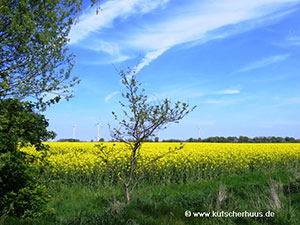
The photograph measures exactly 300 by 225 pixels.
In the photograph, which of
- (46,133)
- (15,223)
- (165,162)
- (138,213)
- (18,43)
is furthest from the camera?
(165,162)

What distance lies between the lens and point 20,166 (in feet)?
21.2

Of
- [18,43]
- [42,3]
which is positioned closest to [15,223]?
[18,43]

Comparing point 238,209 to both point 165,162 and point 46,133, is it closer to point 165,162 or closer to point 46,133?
point 46,133

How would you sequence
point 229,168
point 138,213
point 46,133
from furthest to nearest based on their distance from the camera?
point 229,168
point 46,133
point 138,213

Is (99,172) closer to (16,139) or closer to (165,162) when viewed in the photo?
(165,162)

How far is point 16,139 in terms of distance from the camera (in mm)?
5910

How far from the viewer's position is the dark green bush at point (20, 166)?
19.7 feet

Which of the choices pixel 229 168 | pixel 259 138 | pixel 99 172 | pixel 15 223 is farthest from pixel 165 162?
pixel 259 138

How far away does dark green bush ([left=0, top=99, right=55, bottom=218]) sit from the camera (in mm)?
6012

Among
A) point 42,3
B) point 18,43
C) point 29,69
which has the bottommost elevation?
point 29,69

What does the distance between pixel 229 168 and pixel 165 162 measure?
4.13 metres

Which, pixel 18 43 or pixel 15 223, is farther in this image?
pixel 18 43

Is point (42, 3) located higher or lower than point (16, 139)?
higher

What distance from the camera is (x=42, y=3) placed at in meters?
7.78
